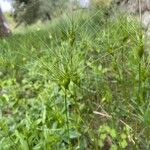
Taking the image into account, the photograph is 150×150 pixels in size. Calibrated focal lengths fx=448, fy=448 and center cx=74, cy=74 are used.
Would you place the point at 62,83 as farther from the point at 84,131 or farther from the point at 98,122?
→ the point at 98,122

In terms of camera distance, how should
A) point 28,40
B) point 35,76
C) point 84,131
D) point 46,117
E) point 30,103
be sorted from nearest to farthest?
1. point 84,131
2. point 46,117
3. point 30,103
4. point 35,76
5. point 28,40

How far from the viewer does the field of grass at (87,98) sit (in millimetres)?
2062

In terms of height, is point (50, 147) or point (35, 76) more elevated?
point (50, 147)

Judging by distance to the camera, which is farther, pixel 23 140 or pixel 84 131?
pixel 84 131

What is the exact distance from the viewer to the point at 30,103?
3418 mm

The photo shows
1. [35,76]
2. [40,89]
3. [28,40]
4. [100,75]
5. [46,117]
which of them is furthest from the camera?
[28,40]

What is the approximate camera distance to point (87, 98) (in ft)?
10.2

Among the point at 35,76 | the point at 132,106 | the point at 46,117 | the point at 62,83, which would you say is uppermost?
the point at 62,83

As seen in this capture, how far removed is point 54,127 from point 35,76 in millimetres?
1547

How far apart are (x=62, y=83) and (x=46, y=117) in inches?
41.2

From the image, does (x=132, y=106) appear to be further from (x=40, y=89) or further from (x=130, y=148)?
(x=40, y=89)

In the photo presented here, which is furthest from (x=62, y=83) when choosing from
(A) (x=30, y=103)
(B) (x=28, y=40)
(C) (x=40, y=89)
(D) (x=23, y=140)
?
(B) (x=28, y=40)

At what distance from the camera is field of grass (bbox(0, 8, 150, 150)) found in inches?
81.2

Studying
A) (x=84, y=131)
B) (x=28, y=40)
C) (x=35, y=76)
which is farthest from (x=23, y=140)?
(x=28, y=40)
